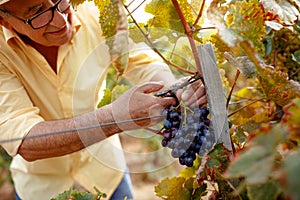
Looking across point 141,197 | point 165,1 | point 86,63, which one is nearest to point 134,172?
point 141,197

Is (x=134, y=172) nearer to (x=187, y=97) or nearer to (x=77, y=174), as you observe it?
(x=77, y=174)

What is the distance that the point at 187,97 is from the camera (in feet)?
3.41

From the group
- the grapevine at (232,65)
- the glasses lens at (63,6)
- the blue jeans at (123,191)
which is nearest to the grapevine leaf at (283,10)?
the grapevine at (232,65)

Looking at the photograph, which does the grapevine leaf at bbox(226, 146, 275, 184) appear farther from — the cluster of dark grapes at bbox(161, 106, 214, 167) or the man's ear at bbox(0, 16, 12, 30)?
the man's ear at bbox(0, 16, 12, 30)

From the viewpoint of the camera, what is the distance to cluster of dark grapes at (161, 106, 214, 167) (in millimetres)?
958

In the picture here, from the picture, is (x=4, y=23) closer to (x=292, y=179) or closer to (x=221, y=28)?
(x=221, y=28)

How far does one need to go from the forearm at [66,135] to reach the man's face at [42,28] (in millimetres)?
296

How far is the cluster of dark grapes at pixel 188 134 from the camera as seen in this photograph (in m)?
0.96

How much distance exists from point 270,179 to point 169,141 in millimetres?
470

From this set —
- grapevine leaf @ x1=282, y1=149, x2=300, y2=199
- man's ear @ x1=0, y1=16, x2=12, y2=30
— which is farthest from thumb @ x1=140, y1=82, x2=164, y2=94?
grapevine leaf @ x1=282, y1=149, x2=300, y2=199

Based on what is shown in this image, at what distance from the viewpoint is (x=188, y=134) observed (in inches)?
37.7

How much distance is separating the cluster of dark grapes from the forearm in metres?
0.28

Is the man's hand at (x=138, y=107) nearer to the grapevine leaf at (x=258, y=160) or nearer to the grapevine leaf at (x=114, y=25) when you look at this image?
the grapevine leaf at (x=114, y=25)

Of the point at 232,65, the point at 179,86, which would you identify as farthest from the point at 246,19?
the point at 179,86
